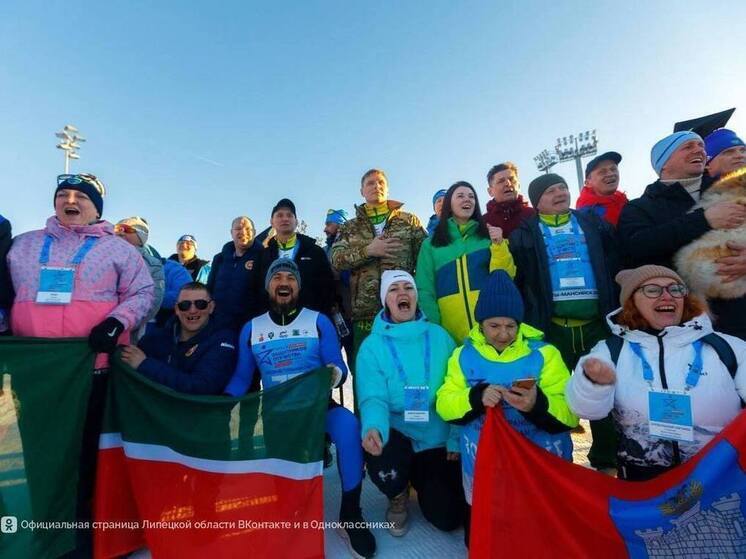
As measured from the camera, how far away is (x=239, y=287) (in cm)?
476

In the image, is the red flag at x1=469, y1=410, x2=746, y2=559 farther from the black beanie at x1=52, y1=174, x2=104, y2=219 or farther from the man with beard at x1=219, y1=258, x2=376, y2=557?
the black beanie at x1=52, y1=174, x2=104, y2=219

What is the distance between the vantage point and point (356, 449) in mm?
A: 2980

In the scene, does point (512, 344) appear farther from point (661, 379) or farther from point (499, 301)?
point (661, 379)

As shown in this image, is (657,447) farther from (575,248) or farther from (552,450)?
(575,248)

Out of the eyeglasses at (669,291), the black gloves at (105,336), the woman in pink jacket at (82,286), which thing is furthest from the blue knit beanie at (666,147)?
the black gloves at (105,336)

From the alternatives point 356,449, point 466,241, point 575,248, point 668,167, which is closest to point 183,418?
point 356,449

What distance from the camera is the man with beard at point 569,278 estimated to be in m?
3.30

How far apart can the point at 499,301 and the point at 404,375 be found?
2.82 ft

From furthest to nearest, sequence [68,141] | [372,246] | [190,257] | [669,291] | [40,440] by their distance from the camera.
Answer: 1. [68,141]
2. [190,257]
3. [372,246]
4. [40,440]
5. [669,291]

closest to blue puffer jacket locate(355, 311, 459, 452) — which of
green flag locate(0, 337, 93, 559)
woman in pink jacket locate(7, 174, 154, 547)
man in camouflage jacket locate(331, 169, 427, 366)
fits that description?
man in camouflage jacket locate(331, 169, 427, 366)

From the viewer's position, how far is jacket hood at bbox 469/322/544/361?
2.62 m

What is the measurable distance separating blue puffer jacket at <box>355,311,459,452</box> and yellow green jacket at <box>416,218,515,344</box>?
432 millimetres

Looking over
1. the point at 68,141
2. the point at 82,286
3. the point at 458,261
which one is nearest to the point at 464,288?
the point at 458,261

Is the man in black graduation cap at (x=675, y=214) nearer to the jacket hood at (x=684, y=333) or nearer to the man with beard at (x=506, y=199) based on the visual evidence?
the jacket hood at (x=684, y=333)
